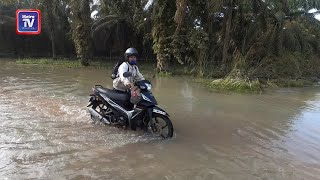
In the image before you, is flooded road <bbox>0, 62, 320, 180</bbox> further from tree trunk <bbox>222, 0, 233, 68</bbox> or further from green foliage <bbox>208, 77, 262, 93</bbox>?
tree trunk <bbox>222, 0, 233, 68</bbox>

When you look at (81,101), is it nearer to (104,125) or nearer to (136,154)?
(104,125)

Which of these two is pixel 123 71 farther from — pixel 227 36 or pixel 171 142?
pixel 227 36

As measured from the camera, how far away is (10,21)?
1059 inches

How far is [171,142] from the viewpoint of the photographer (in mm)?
6777

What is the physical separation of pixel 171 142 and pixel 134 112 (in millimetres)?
942

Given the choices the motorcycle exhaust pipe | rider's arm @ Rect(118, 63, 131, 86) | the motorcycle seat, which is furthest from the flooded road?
rider's arm @ Rect(118, 63, 131, 86)

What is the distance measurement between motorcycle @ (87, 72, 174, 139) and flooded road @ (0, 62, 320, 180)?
0.22 meters

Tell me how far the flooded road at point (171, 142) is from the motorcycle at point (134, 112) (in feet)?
0.71

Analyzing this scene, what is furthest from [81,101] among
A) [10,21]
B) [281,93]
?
[10,21]

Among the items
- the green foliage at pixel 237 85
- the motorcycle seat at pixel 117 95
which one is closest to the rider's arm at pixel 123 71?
the motorcycle seat at pixel 117 95

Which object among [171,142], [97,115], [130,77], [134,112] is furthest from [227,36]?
[171,142]

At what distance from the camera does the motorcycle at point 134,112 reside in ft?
23.1

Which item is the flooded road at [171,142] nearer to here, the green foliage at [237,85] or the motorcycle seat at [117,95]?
the motorcycle seat at [117,95]

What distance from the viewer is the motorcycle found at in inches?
277
